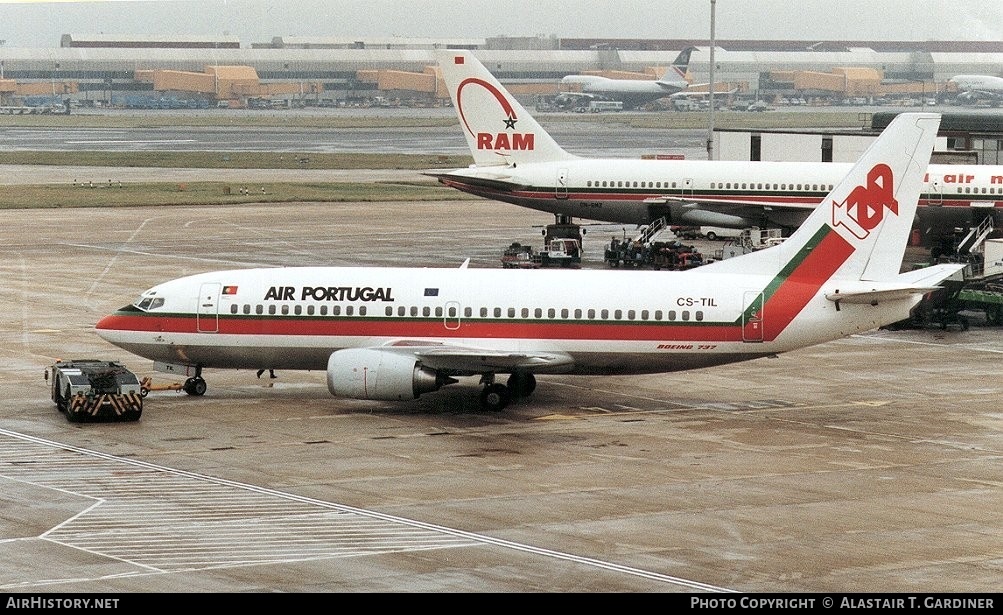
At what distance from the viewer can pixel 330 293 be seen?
158ft

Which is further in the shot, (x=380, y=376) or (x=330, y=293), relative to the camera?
(x=330, y=293)

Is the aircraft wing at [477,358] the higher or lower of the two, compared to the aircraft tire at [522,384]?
higher

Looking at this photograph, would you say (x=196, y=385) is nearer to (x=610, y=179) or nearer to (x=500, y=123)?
(x=500, y=123)

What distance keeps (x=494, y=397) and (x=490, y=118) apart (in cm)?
4616

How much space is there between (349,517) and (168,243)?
63.7 metres

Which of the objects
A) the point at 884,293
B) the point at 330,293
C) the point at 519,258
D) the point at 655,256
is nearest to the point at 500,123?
the point at 519,258

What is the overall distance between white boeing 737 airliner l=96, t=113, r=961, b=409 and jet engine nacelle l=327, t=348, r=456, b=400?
1.6 inches

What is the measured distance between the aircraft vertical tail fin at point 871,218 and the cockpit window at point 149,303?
63.2 ft

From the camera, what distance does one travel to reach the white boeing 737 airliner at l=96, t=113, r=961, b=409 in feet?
152

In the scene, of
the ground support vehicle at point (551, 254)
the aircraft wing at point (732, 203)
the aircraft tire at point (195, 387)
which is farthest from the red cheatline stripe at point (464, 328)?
the aircraft wing at point (732, 203)

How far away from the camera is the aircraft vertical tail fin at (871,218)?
4650 cm

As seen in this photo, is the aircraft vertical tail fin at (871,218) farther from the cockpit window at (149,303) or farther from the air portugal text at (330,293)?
the cockpit window at (149,303)

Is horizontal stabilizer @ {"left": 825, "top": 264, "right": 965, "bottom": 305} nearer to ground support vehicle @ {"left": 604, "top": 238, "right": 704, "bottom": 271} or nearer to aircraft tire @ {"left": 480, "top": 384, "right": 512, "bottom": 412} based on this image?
aircraft tire @ {"left": 480, "top": 384, "right": 512, "bottom": 412}

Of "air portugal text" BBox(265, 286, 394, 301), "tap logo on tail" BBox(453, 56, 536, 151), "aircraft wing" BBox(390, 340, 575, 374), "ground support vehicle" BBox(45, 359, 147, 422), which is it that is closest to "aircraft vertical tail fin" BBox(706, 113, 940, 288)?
"aircraft wing" BBox(390, 340, 575, 374)
